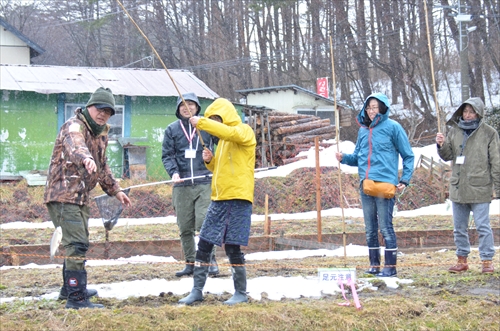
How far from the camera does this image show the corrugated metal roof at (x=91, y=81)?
18000mm

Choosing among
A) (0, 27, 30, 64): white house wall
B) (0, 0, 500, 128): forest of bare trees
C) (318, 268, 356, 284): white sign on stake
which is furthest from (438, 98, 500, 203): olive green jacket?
(0, 27, 30, 64): white house wall

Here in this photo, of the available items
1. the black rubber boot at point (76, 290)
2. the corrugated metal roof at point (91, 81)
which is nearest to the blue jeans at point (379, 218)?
the black rubber boot at point (76, 290)

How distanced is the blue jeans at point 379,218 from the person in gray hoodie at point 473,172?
2.51ft

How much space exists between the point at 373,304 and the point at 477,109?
101 inches

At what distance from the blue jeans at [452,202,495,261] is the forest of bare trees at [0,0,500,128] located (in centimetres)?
2457

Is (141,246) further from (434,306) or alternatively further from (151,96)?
(151,96)

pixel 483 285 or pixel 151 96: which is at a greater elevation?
pixel 151 96

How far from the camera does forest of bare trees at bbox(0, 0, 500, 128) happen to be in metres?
33.2

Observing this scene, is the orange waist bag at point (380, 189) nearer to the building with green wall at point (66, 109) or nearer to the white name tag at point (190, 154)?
the white name tag at point (190, 154)

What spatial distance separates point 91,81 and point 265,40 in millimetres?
21512

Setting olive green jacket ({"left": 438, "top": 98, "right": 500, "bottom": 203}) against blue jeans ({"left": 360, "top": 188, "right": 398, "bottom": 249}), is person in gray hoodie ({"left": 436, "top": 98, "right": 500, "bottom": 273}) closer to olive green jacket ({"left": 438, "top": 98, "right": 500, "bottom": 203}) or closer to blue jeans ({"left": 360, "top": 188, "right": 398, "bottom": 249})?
olive green jacket ({"left": 438, "top": 98, "right": 500, "bottom": 203})

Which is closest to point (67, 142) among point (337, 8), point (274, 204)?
point (274, 204)

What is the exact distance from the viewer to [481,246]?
640cm

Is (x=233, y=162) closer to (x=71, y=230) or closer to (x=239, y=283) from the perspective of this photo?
(x=239, y=283)
